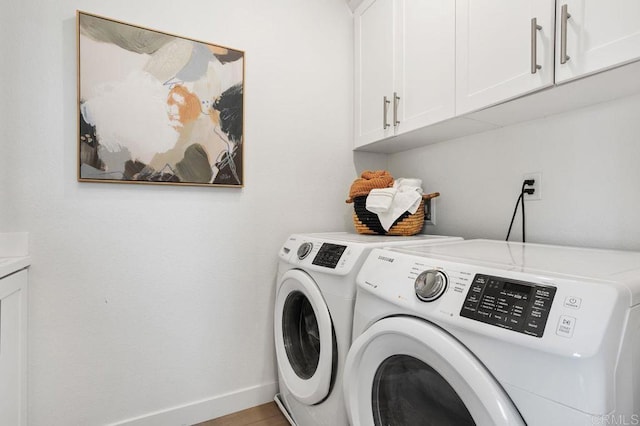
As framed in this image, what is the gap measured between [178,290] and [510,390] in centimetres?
140

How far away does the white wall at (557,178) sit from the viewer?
3.56ft

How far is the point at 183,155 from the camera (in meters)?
1.52

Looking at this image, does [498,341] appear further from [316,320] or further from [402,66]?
[402,66]

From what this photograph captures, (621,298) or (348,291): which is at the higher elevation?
(621,298)

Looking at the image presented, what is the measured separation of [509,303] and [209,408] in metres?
1.55

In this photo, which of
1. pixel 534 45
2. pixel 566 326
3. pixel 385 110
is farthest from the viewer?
pixel 385 110

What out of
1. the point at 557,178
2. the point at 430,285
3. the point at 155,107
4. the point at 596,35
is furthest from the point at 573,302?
the point at 155,107

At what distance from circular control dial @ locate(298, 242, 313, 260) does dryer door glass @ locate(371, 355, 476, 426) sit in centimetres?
62

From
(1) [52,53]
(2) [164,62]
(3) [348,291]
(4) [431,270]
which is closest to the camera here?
(4) [431,270]

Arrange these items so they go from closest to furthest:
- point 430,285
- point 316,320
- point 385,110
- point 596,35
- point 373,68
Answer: point 430,285 → point 596,35 → point 316,320 → point 385,110 → point 373,68

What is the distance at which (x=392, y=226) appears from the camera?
5.16ft

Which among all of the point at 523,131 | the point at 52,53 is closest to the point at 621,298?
the point at 523,131

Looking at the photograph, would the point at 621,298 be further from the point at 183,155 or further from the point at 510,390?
the point at 183,155

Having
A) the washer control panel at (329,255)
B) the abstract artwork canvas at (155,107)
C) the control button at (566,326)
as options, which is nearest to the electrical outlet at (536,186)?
the washer control panel at (329,255)
